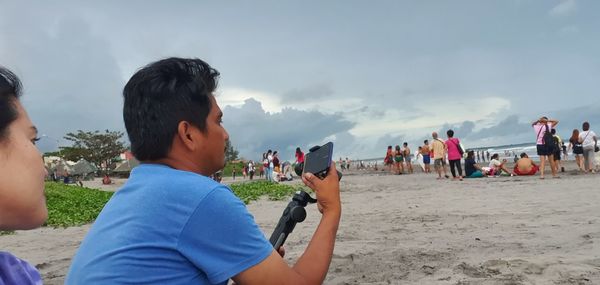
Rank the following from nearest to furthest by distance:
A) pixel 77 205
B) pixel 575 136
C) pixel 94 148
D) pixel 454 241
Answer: pixel 454 241, pixel 77 205, pixel 575 136, pixel 94 148

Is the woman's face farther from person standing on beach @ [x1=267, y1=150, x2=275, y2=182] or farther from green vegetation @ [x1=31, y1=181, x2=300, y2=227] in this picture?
person standing on beach @ [x1=267, y1=150, x2=275, y2=182]

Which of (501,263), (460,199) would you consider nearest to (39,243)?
(501,263)

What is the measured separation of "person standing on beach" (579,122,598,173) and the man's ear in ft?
49.3

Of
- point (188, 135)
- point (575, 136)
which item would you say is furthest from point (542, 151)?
point (188, 135)

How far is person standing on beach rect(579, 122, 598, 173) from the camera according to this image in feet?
45.6

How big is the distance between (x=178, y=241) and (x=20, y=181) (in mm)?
484

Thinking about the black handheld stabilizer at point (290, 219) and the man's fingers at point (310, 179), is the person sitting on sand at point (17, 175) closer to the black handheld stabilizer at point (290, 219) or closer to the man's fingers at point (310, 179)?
the black handheld stabilizer at point (290, 219)

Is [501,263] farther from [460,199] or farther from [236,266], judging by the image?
[460,199]

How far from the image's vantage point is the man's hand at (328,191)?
78.4 inches

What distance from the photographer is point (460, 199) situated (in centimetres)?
966

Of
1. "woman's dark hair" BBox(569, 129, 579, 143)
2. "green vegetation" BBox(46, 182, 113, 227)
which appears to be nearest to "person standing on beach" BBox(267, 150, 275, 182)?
"green vegetation" BBox(46, 182, 113, 227)

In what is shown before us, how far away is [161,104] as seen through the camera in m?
1.74

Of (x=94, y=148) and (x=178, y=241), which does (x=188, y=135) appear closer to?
(x=178, y=241)

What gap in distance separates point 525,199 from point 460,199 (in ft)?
4.05
